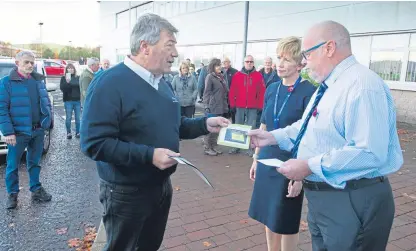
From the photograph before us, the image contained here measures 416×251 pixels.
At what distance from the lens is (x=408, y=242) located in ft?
12.4

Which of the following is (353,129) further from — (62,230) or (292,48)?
(62,230)

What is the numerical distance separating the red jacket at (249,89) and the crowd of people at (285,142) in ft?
15.0

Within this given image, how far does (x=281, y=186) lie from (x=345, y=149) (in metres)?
1.17

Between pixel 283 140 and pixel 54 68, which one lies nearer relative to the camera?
pixel 283 140

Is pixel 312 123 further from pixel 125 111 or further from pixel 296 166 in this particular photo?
pixel 125 111

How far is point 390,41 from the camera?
12766 mm

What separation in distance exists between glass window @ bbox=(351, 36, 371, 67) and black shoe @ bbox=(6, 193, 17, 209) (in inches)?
495

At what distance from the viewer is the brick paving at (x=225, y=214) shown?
3.71 m

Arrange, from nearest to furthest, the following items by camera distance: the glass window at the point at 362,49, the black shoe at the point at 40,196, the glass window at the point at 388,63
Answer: the black shoe at the point at 40,196
the glass window at the point at 388,63
the glass window at the point at 362,49

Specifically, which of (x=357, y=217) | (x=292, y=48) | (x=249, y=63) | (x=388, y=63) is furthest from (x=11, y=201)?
(x=388, y=63)

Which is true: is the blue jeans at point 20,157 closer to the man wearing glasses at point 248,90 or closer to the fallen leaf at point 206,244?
the fallen leaf at point 206,244

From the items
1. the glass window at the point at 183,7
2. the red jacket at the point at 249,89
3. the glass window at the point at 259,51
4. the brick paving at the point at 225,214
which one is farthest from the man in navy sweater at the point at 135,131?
the glass window at the point at 183,7

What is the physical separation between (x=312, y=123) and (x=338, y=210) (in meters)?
0.51

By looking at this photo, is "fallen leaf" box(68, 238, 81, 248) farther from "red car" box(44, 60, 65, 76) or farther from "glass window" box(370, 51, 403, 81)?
"red car" box(44, 60, 65, 76)
